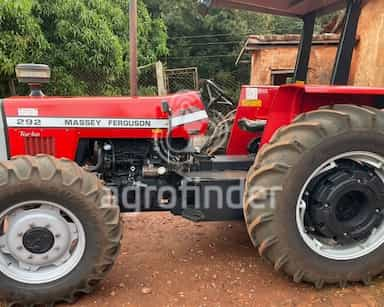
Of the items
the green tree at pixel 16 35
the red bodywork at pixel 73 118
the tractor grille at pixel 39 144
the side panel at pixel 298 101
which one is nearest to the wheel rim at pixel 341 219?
the side panel at pixel 298 101

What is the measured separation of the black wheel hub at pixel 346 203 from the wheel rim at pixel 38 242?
59.6 inches

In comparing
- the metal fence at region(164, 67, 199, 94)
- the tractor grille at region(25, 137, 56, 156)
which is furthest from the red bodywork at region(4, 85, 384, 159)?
the metal fence at region(164, 67, 199, 94)

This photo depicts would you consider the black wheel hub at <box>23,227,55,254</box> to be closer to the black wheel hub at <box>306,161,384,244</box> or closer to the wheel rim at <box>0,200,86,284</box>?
the wheel rim at <box>0,200,86,284</box>

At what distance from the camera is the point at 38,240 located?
2270 millimetres

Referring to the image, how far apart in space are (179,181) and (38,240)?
1.05 metres

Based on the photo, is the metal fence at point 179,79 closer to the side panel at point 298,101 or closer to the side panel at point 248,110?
the side panel at point 248,110

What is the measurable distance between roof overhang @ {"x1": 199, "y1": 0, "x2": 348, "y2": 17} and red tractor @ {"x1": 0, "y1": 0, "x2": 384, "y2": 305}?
0.7 inches

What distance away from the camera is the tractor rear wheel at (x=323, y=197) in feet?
7.44

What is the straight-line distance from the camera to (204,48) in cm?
1862

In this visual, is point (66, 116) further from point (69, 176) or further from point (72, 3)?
point (72, 3)

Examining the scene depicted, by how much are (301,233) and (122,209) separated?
50.1 inches

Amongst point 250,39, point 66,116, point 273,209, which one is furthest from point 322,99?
point 250,39

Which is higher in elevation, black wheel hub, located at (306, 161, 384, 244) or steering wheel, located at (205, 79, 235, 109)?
steering wheel, located at (205, 79, 235, 109)

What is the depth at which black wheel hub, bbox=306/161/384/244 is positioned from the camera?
94.3 inches
